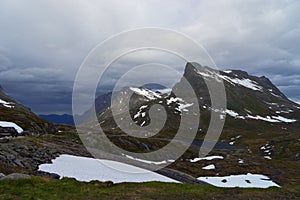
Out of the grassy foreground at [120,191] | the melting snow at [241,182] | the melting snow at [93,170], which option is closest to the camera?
the grassy foreground at [120,191]

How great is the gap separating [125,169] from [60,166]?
9.37 m

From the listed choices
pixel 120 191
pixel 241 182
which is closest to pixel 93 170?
pixel 120 191

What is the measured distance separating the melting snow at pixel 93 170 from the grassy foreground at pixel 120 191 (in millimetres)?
9839

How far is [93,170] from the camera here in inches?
1590

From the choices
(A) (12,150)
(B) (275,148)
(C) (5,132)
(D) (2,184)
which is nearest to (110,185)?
(D) (2,184)

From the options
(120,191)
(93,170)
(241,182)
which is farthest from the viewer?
(241,182)

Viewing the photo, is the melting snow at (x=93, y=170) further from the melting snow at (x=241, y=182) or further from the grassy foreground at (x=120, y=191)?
the melting snow at (x=241, y=182)

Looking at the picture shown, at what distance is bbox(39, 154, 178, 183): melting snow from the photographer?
37312mm

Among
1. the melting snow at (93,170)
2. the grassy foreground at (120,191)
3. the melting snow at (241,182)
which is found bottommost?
the grassy foreground at (120,191)

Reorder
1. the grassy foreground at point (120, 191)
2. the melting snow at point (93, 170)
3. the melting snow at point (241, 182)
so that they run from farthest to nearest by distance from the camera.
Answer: the melting snow at point (241, 182)
the melting snow at point (93, 170)
the grassy foreground at point (120, 191)

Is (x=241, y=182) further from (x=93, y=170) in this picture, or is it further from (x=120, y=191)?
(x=120, y=191)

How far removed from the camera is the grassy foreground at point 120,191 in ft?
73.2

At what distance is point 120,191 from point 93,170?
1633 centimetres

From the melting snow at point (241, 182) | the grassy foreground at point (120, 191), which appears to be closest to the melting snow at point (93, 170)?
the grassy foreground at point (120, 191)
